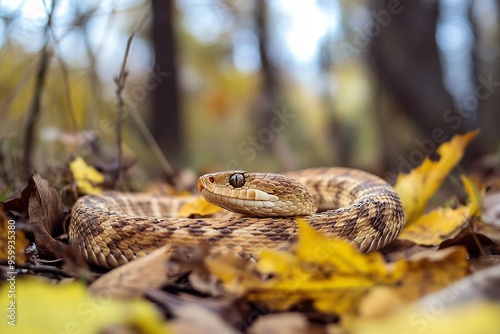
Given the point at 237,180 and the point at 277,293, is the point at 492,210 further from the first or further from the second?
the point at 277,293

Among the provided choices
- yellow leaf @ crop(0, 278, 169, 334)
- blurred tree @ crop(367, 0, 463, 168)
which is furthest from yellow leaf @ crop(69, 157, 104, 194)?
blurred tree @ crop(367, 0, 463, 168)

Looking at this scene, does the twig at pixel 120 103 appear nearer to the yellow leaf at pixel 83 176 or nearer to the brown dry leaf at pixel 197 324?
the yellow leaf at pixel 83 176

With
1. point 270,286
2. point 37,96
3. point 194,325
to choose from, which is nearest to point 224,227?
point 270,286

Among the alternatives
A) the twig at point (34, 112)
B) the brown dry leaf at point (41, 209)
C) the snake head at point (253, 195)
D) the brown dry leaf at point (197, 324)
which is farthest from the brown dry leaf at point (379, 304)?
the twig at point (34, 112)

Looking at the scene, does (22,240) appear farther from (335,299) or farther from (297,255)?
(335,299)

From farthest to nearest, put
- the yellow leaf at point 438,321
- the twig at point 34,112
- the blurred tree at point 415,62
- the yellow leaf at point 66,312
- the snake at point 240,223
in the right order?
the blurred tree at point 415,62, the twig at point 34,112, the snake at point 240,223, the yellow leaf at point 66,312, the yellow leaf at point 438,321

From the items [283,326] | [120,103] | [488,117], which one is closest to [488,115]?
[488,117]

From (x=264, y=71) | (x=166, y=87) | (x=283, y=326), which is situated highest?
(x=264, y=71)
